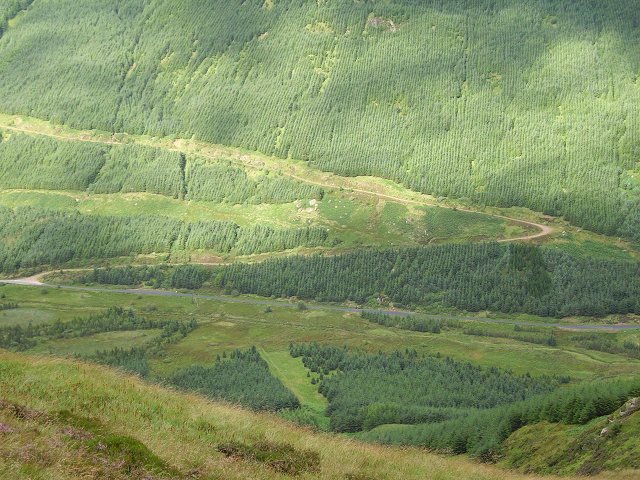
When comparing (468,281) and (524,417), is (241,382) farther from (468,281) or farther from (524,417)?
(468,281)

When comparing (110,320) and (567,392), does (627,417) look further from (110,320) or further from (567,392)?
(110,320)

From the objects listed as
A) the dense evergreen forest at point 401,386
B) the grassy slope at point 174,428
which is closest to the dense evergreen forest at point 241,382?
the dense evergreen forest at point 401,386

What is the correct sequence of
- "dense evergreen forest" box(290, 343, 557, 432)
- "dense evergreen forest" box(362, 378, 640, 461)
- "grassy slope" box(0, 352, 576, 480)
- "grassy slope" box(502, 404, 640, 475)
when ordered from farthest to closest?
1. "dense evergreen forest" box(290, 343, 557, 432)
2. "dense evergreen forest" box(362, 378, 640, 461)
3. "grassy slope" box(502, 404, 640, 475)
4. "grassy slope" box(0, 352, 576, 480)

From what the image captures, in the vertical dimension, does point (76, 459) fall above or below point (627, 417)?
above

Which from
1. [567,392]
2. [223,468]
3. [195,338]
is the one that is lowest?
[195,338]

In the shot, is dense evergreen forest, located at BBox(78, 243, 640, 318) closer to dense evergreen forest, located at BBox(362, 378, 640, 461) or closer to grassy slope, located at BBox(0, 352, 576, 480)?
dense evergreen forest, located at BBox(362, 378, 640, 461)

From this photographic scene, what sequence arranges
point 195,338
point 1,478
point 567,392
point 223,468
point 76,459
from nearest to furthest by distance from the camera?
point 1,478
point 76,459
point 223,468
point 567,392
point 195,338

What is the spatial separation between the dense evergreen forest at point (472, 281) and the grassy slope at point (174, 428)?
140 metres

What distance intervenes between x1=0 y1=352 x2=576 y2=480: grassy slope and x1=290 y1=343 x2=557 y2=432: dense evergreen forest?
55568mm

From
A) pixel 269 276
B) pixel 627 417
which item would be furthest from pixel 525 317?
pixel 627 417

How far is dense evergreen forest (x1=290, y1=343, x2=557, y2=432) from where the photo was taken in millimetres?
101438

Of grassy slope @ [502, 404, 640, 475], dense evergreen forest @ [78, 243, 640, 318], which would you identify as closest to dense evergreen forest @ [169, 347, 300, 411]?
grassy slope @ [502, 404, 640, 475]

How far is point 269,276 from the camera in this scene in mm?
→ 196750

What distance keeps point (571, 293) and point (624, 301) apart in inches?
445
